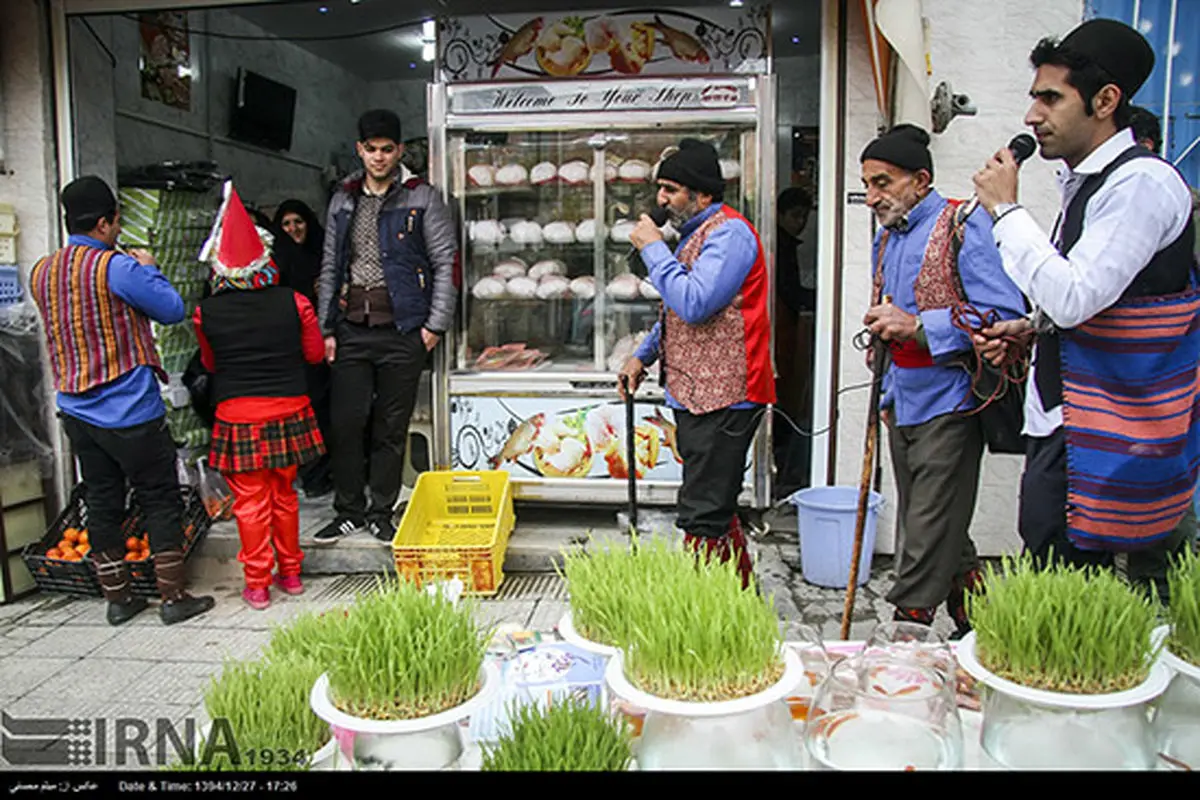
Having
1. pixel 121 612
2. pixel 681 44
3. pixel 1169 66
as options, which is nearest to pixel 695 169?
pixel 681 44

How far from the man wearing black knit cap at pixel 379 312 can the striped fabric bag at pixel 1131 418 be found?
3.55 metres

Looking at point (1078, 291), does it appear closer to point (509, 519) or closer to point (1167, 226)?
point (1167, 226)

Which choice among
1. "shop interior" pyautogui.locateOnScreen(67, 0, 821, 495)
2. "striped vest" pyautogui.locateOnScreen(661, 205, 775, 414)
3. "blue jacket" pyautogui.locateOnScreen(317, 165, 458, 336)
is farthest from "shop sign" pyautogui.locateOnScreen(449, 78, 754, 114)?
"striped vest" pyautogui.locateOnScreen(661, 205, 775, 414)

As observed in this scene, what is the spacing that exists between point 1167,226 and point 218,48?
700 cm

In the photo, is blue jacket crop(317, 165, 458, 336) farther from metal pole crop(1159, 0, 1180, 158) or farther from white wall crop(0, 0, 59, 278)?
metal pole crop(1159, 0, 1180, 158)

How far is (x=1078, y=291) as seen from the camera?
1.99 m

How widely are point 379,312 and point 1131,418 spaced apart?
382 cm

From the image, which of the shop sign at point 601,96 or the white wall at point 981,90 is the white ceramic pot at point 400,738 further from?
the shop sign at point 601,96

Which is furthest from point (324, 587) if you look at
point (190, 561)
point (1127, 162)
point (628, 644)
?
point (1127, 162)

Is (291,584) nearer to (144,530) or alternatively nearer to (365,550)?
(365,550)

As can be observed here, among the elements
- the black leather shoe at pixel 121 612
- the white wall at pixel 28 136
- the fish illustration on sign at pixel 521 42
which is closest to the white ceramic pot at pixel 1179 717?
the black leather shoe at pixel 121 612

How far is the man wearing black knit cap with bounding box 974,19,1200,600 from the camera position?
2.00 metres

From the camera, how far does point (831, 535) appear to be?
453 centimetres
